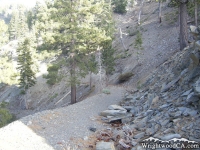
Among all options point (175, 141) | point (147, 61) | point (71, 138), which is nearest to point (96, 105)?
point (71, 138)

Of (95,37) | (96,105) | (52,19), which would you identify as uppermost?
(52,19)

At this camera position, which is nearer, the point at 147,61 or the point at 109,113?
the point at 109,113

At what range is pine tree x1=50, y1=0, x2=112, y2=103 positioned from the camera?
17344 mm

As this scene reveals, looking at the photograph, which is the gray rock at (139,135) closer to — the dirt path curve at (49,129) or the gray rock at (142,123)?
the gray rock at (142,123)

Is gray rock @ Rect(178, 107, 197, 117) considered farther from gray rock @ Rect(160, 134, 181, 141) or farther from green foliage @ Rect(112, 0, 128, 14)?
green foliage @ Rect(112, 0, 128, 14)

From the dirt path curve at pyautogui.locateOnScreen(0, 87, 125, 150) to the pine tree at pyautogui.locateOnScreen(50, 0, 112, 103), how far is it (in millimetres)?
6176

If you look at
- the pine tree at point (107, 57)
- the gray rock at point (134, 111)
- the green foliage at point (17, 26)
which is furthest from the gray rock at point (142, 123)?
the green foliage at point (17, 26)

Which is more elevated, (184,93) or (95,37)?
(95,37)

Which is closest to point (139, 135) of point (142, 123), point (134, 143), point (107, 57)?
point (134, 143)

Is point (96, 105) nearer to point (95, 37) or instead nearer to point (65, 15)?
point (95, 37)

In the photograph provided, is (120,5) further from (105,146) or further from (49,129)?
(105,146)

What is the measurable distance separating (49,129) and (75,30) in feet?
33.8

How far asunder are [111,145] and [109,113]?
4.29 meters

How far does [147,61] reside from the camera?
997 inches
